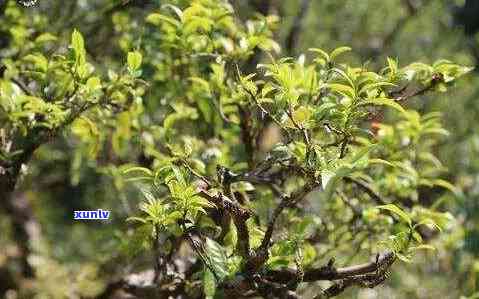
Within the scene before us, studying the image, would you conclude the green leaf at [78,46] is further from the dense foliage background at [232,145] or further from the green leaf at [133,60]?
the green leaf at [133,60]

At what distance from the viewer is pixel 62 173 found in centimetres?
635

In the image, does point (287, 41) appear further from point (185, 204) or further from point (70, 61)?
point (185, 204)

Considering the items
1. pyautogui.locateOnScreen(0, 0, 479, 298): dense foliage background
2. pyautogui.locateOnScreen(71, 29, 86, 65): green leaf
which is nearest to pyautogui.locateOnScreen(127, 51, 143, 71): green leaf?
pyautogui.locateOnScreen(0, 0, 479, 298): dense foliage background

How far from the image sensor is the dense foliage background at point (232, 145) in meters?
2.54

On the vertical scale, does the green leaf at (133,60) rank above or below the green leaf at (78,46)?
→ below

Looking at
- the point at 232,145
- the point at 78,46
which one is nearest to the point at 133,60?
the point at 78,46

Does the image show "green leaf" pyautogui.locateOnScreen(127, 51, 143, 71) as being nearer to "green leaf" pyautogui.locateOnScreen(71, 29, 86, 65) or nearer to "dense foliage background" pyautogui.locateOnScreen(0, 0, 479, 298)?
"dense foliage background" pyautogui.locateOnScreen(0, 0, 479, 298)

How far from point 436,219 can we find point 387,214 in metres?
0.25

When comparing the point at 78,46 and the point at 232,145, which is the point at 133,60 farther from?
the point at 232,145

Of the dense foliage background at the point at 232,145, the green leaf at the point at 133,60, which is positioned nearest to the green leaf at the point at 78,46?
the dense foliage background at the point at 232,145

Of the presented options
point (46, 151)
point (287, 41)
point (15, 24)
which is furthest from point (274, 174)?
point (46, 151)

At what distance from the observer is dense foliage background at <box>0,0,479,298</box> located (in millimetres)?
2545

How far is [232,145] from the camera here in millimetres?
4008

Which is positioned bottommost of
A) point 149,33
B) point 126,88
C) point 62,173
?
point 62,173
